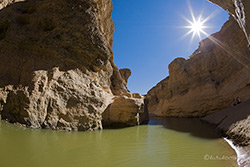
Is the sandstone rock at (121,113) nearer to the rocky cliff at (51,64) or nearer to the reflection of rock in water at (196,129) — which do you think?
the rocky cliff at (51,64)

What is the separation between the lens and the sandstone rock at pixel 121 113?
8070 millimetres

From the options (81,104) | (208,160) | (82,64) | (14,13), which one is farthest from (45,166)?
(14,13)

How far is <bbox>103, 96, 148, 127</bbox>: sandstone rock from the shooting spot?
318 inches

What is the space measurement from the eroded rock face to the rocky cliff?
1271cm

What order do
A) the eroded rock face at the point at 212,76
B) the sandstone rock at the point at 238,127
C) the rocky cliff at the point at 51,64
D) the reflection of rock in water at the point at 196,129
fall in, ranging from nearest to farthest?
1. the sandstone rock at the point at 238,127
2. the rocky cliff at the point at 51,64
3. the reflection of rock in water at the point at 196,129
4. the eroded rock face at the point at 212,76

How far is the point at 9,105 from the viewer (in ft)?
14.7

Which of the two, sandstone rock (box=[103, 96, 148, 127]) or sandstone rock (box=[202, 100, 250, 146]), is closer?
sandstone rock (box=[202, 100, 250, 146])

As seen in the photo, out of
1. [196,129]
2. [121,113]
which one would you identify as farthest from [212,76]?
[121,113]

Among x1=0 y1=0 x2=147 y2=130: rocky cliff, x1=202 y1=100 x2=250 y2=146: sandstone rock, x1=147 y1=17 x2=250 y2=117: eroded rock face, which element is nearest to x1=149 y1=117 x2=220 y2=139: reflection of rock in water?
x1=202 y1=100 x2=250 y2=146: sandstone rock

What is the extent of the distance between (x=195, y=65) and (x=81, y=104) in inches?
798

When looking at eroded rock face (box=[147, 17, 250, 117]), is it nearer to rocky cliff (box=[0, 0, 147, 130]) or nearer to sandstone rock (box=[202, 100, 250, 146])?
sandstone rock (box=[202, 100, 250, 146])

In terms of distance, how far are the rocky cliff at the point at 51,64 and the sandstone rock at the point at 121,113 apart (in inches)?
9.6

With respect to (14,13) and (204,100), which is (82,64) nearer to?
(14,13)

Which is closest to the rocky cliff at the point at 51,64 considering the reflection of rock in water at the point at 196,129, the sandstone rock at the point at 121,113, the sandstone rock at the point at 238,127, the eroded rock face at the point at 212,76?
the sandstone rock at the point at 121,113
